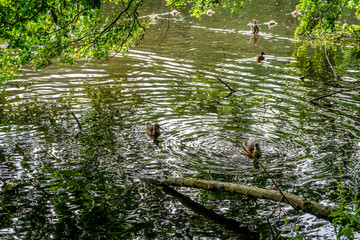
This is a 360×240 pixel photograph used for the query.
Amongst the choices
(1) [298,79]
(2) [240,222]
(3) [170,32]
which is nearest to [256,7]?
(3) [170,32]

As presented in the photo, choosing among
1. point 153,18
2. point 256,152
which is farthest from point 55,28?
point 153,18

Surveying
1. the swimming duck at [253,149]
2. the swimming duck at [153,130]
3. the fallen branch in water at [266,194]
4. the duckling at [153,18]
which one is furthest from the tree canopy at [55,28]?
the duckling at [153,18]

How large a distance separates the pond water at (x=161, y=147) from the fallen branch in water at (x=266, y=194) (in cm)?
41

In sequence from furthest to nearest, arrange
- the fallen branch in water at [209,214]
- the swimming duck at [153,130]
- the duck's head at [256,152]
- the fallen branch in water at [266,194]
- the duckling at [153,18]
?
the duckling at [153,18] < the swimming duck at [153,130] < the duck's head at [256,152] < the fallen branch in water at [209,214] < the fallen branch in water at [266,194]

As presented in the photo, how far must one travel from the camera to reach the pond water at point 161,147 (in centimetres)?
725

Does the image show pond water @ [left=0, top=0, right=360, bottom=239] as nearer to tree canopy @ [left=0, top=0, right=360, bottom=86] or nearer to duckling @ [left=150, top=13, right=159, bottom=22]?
tree canopy @ [left=0, top=0, right=360, bottom=86]

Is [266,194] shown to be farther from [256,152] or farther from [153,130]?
[153,130]

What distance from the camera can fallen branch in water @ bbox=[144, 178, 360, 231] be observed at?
6.22 metres

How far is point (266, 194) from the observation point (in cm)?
696

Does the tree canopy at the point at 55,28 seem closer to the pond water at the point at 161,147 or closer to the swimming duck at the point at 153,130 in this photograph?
the pond water at the point at 161,147

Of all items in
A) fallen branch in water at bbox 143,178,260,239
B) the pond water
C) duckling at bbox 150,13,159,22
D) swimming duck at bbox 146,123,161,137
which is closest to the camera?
fallen branch in water at bbox 143,178,260,239

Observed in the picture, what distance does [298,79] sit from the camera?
1816 cm

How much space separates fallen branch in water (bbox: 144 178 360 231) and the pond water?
1.35 ft

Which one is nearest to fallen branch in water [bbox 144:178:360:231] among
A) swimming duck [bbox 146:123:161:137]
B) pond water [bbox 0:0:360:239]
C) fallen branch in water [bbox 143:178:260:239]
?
fallen branch in water [bbox 143:178:260:239]
